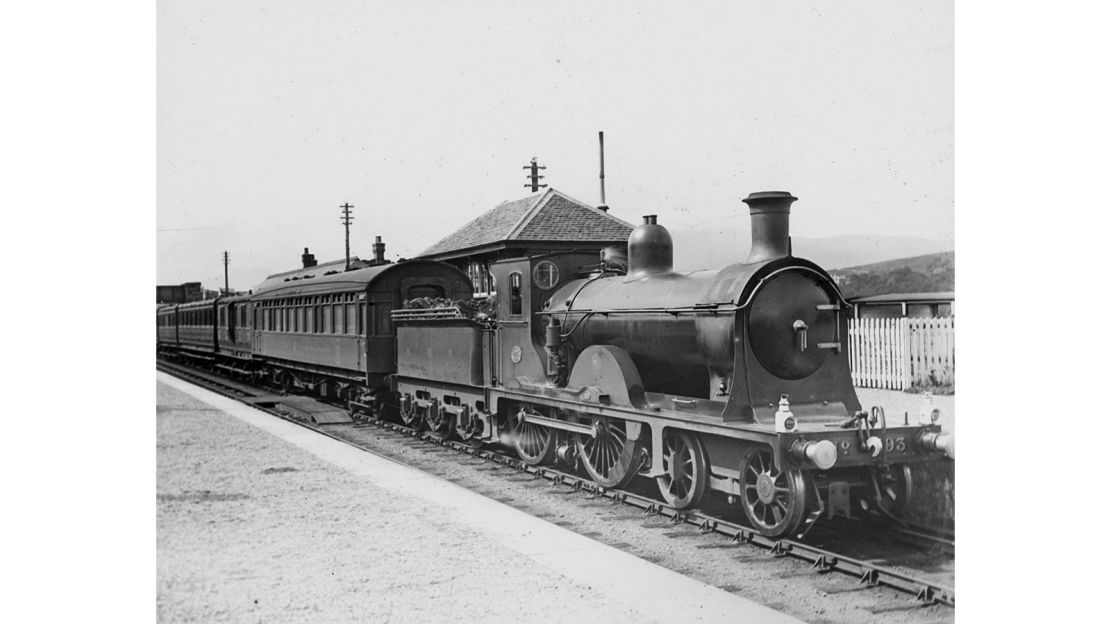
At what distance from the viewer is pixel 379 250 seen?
8.46 m

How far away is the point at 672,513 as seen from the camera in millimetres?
7645

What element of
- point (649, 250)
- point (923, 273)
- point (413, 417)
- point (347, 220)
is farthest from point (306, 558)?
point (413, 417)

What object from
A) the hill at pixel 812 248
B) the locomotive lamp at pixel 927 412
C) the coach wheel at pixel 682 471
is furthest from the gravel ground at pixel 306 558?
the hill at pixel 812 248

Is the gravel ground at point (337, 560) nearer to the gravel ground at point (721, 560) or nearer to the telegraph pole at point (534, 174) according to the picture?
the gravel ground at point (721, 560)

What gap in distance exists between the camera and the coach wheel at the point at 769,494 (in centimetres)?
650

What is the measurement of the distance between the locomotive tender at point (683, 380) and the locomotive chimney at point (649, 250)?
13mm

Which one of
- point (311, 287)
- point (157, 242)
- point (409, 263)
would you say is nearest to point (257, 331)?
point (311, 287)

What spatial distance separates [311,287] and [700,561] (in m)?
8.62

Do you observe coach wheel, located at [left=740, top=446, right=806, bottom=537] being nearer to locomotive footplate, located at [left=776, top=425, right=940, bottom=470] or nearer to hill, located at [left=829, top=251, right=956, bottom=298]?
locomotive footplate, located at [left=776, top=425, right=940, bottom=470]

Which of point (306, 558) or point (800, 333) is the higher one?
point (800, 333)

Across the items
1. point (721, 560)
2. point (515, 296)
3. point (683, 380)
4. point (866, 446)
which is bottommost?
point (721, 560)

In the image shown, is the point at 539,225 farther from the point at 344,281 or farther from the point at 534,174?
the point at 344,281

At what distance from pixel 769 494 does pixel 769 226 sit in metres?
2.07

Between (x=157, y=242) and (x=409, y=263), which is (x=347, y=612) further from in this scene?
(x=409, y=263)
